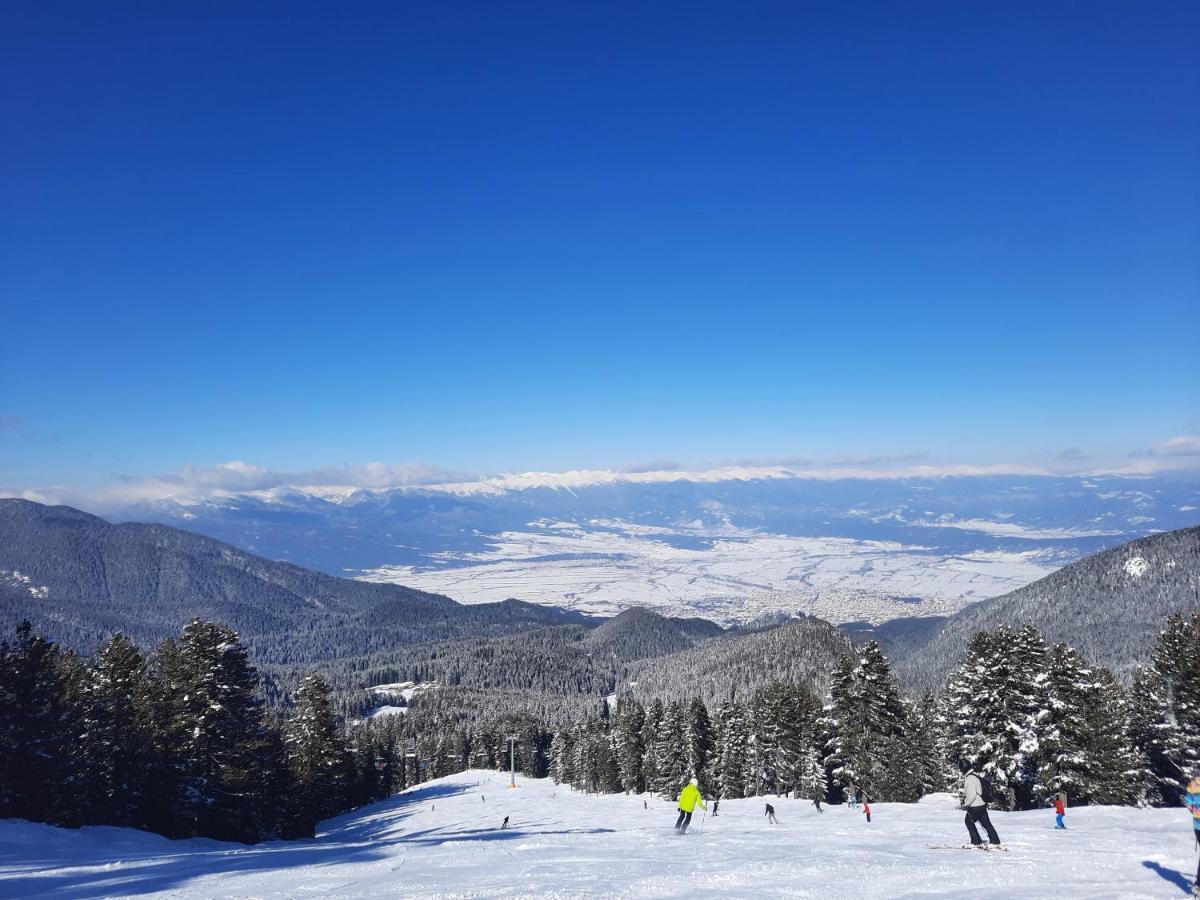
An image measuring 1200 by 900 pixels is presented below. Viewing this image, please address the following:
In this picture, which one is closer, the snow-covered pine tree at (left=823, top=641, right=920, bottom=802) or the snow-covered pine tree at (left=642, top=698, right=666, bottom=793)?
the snow-covered pine tree at (left=823, top=641, right=920, bottom=802)

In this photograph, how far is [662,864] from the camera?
58.5 feet

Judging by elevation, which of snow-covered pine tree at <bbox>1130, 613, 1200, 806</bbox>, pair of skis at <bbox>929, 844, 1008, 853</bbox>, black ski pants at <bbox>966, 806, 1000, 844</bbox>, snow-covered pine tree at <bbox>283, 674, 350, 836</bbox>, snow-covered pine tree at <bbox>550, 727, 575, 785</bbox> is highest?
black ski pants at <bbox>966, 806, 1000, 844</bbox>

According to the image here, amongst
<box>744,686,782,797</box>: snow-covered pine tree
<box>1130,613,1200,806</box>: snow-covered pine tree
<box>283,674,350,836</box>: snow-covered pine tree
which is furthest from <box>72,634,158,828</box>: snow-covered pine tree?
<box>1130,613,1200,806</box>: snow-covered pine tree

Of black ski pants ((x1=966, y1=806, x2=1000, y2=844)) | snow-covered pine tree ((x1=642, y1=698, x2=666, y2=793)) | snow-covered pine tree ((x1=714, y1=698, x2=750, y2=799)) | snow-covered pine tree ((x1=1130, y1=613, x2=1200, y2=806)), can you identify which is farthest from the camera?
snow-covered pine tree ((x1=642, y1=698, x2=666, y2=793))

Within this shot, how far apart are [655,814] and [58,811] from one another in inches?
1390

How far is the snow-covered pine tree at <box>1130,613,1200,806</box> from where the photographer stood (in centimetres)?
4247

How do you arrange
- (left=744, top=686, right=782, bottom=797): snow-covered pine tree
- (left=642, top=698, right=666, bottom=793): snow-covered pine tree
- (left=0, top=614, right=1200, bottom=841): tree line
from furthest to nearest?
(left=642, top=698, right=666, bottom=793): snow-covered pine tree → (left=744, top=686, right=782, bottom=797): snow-covered pine tree → (left=0, top=614, right=1200, bottom=841): tree line

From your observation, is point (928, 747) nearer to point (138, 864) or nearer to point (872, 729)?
point (872, 729)

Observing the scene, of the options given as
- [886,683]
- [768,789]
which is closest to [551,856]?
[886,683]

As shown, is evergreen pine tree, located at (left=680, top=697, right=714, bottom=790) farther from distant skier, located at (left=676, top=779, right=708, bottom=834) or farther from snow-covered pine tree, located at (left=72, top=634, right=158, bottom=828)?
snow-covered pine tree, located at (left=72, top=634, right=158, bottom=828)

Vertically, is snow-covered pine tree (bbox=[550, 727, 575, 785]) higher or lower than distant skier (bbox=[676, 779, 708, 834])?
lower

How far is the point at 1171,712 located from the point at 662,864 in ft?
147

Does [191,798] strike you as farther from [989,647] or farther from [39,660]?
[989,647]

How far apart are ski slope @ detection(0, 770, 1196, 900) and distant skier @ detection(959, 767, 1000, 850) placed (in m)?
0.86
